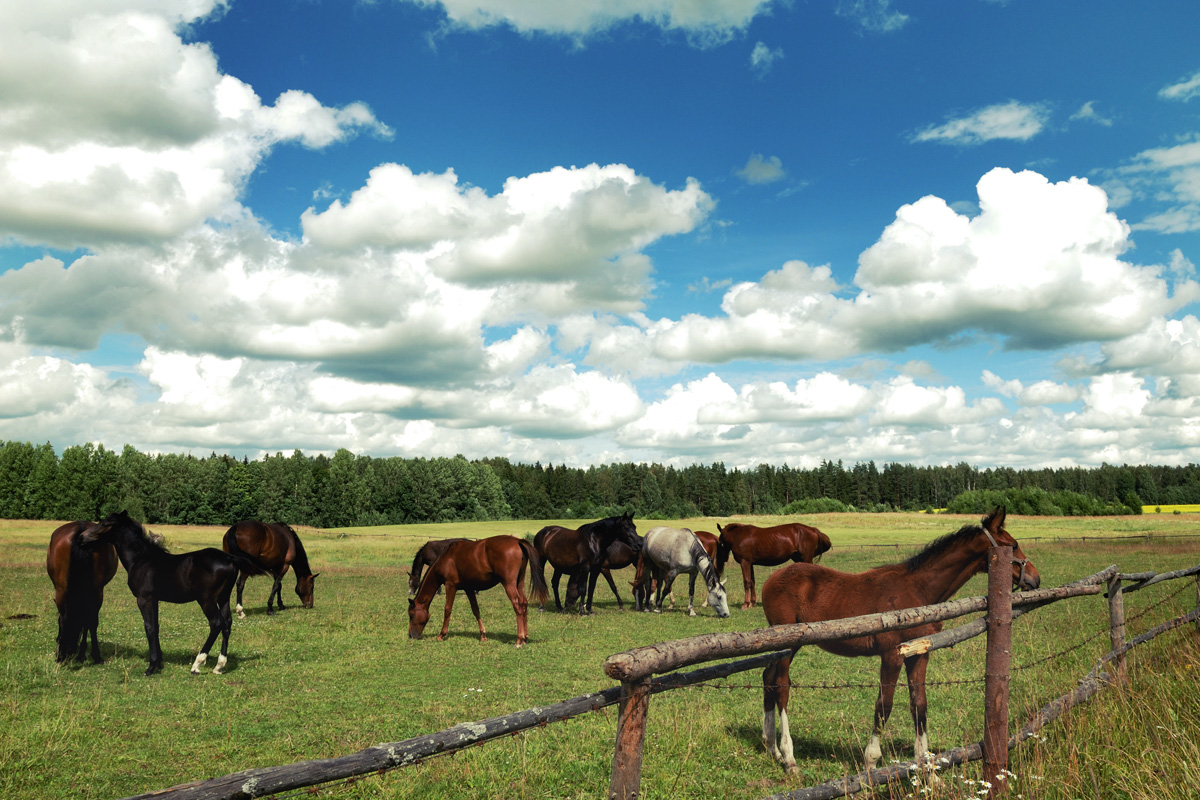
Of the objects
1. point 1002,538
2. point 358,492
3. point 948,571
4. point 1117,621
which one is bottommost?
point 358,492

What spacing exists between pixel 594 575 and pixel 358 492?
292ft

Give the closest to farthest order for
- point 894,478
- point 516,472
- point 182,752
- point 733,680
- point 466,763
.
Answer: point 466,763 < point 182,752 < point 733,680 < point 516,472 < point 894,478

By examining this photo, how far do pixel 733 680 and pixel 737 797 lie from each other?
4.77 metres

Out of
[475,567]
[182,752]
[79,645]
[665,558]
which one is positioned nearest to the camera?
[182,752]

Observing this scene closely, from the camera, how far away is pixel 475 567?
13750 mm

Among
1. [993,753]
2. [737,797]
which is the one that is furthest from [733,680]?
[993,753]

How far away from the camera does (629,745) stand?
3475mm

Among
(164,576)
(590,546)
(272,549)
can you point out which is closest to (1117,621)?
(590,546)

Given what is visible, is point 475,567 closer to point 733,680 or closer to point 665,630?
point 665,630

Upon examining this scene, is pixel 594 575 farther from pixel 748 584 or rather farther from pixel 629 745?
pixel 629 745

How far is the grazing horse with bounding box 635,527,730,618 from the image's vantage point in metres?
16.6

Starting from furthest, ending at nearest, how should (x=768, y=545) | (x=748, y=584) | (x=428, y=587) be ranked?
(x=768, y=545) → (x=748, y=584) → (x=428, y=587)

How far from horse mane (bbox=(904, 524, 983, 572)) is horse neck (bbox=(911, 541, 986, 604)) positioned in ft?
0.10

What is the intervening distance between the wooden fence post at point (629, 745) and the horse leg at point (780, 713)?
2.79 meters
